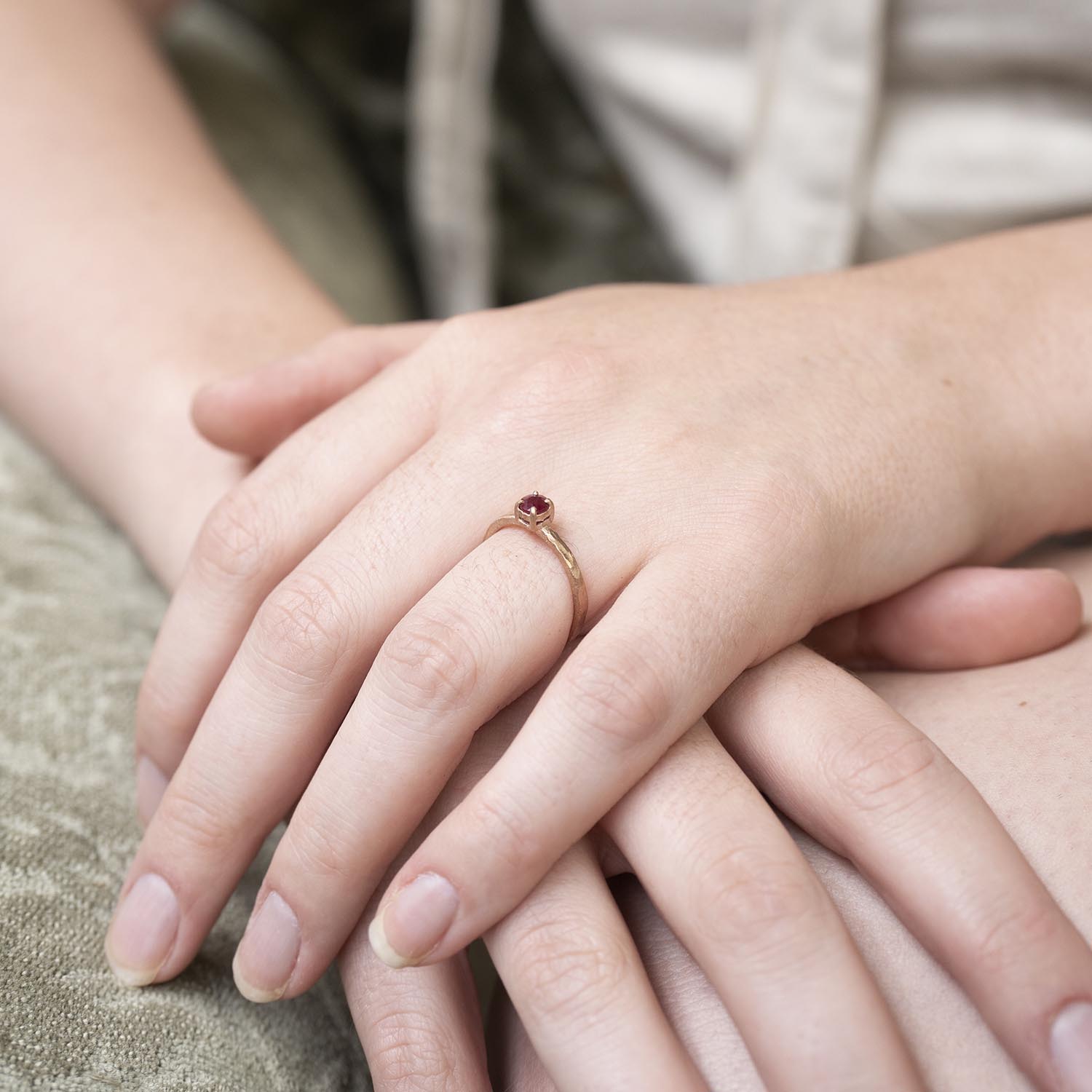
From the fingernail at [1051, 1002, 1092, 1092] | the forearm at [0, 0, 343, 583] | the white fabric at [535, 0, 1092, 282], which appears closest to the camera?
the fingernail at [1051, 1002, 1092, 1092]

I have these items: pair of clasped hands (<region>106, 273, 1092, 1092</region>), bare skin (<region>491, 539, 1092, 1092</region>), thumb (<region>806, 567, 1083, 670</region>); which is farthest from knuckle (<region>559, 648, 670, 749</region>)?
thumb (<region>806, 567, 1083, 670</region>)

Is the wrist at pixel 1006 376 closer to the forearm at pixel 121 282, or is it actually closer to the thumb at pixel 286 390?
the thumb at pixel 286 390

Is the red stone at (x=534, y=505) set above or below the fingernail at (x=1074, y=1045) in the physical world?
above

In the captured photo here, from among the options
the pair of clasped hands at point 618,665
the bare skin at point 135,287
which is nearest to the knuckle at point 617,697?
the pair of clasped hands at point 618,665

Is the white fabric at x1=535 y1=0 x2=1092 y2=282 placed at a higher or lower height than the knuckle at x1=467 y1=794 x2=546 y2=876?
higher

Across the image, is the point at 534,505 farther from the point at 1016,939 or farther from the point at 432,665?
the point at 1016,939

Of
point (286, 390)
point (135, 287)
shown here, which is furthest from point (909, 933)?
point (135, 287)

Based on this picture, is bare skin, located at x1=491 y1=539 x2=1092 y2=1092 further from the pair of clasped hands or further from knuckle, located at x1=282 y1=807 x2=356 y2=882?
knuckle, located at x1=282 y1=807 x2=356 y2=882
